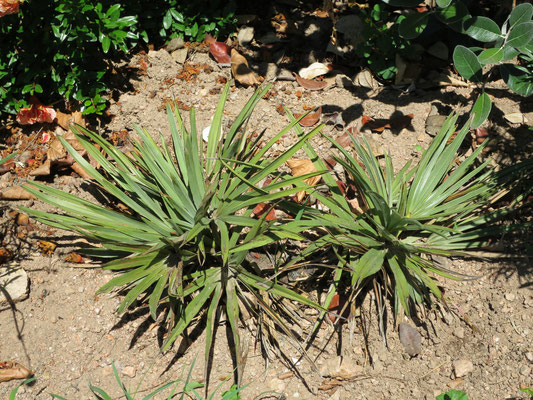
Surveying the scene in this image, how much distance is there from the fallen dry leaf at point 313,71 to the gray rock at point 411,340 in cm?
161

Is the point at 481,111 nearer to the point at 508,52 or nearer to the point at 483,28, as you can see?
the point at 508,52

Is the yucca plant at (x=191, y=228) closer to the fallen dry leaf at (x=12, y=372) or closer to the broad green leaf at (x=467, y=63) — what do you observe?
the fallen dry leaf at (x=12, y=372)

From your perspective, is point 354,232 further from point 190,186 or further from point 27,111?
point 27,111

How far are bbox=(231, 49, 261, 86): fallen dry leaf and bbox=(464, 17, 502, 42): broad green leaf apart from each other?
1.22 m

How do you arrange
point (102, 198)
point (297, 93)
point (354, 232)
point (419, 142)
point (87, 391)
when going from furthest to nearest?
point (297, 93)
point (419, 142)
point (102, 198)
point (354, 232)
point (87, 391)

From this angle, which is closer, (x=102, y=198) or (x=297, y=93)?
(x=102, y=198)

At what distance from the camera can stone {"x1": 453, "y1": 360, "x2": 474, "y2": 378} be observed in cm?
233

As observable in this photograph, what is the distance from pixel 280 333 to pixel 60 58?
5.86 feet

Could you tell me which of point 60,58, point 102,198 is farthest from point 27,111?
point 102,198

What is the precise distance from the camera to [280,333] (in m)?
2.45

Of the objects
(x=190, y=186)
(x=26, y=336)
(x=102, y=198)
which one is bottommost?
(x=26, y=336)

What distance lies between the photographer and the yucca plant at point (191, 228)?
2225 millimetres

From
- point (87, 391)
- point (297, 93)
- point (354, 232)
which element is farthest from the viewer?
point (297, 93)

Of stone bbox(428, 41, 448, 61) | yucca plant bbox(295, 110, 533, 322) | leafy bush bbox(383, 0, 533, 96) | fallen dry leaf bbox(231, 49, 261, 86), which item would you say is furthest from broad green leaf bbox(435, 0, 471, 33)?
fallen dry leaf bbox(231, 49, 261, 86)
